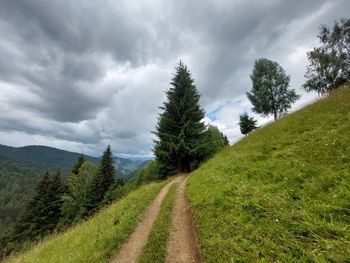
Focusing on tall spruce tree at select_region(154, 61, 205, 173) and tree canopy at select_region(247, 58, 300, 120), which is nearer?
tall spruce tree at select_region(154, 61, 205, 173)

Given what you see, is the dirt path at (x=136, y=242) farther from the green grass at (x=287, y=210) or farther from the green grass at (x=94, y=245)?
the green grass at (x=287, y=210)

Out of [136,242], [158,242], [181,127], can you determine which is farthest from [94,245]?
[181,127]

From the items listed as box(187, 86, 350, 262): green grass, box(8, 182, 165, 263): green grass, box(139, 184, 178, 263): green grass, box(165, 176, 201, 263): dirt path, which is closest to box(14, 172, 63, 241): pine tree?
box(8, 182, 165, 263): green grass

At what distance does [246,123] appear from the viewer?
4638cm

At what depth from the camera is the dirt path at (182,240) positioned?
6.44 meters

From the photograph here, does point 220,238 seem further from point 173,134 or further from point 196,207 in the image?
point 173,134

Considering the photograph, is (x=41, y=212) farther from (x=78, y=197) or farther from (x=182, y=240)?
(x=182, y=240)

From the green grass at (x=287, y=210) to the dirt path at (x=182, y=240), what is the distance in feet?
1.36

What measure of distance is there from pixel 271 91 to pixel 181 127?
75.2 feet

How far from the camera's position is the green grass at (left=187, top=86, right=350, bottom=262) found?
447cm

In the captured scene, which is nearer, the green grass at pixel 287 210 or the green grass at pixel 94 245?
the green grass at pixel 287 210

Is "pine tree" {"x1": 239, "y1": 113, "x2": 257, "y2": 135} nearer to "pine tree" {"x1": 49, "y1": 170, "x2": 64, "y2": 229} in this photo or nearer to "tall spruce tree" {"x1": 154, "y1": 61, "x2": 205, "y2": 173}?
"tall spruce tree" {"x1": 154, "y1": 61, "x2": 205, "y2": 173}

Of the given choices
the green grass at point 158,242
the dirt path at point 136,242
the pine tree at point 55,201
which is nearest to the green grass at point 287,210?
the green grass at point 158,242

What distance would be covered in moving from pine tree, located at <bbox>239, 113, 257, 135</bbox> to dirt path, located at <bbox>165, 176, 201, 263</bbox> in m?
39.1
